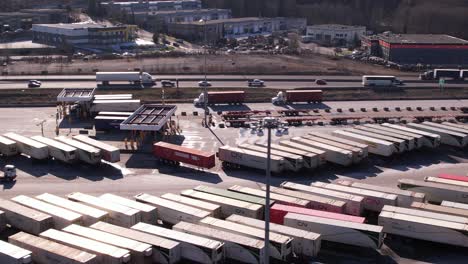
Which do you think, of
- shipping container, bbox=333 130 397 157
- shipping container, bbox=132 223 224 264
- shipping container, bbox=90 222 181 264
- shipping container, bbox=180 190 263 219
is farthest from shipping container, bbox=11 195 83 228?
shipping container, bbox=333 130 397 157

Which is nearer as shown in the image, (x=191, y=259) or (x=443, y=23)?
(x=191, y=259)

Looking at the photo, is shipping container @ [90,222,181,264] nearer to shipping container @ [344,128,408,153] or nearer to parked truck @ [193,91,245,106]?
shipping container @ [344,128,408,153]

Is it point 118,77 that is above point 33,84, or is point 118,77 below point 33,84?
above

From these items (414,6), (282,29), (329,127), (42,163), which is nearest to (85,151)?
(42,163)

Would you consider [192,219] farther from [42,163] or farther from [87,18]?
[87,18]

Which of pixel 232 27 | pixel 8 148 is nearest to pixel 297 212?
pixel 8 148

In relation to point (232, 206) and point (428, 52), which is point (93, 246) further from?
point (428, 52)
